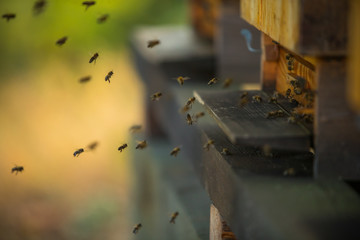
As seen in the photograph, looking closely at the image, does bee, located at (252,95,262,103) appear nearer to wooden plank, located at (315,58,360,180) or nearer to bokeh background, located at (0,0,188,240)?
wooden plank, located at (315,58,360,180)

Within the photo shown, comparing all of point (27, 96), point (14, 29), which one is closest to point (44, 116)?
point (27, 96)

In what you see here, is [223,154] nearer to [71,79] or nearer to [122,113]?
[122,113]

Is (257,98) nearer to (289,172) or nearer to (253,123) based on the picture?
(253,123)

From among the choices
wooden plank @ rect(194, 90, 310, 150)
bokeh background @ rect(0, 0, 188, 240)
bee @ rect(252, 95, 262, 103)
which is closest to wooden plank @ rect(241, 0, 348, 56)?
wooden plank @ rect(194, 90, 310, 150)

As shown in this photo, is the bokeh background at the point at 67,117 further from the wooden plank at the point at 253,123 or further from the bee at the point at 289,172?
the bee at the point at 289,172

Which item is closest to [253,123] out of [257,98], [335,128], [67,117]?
[335,128]

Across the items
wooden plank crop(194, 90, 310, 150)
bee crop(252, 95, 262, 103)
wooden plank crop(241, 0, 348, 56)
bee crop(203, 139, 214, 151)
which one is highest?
wooden plank crop(241, 0, 348, 56)

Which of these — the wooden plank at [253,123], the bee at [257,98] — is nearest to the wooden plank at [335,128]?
the wooden plank at [253,123]
